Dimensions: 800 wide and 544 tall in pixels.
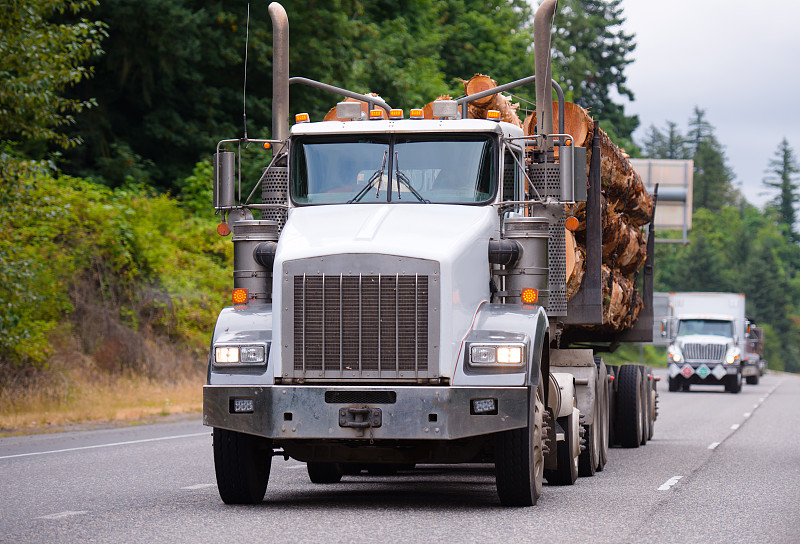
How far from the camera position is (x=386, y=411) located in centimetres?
1028

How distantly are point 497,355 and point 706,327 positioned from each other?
39.0 m

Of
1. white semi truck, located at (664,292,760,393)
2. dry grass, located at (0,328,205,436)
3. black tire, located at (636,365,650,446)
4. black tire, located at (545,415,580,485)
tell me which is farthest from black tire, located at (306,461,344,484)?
white semi truck, located at (664,292,760,393)

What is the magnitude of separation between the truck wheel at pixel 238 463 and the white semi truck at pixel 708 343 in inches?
1407

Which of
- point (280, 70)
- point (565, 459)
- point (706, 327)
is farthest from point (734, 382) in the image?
point (280, 70)

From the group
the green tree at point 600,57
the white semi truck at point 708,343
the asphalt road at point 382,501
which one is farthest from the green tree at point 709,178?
the asphalt road at point 382,501

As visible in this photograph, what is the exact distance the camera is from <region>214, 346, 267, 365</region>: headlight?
34.8 feet

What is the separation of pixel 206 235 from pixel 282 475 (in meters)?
21.0

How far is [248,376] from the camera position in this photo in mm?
10602

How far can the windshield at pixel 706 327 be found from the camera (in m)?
47.9

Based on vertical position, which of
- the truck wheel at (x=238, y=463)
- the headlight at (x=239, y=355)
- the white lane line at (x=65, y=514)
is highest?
the headlight at (x=239, y=355)

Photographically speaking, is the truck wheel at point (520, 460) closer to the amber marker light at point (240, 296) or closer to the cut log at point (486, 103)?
the amber marker light at point (240, 296)

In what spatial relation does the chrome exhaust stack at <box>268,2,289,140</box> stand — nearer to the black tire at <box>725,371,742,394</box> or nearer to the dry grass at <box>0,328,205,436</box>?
the dry grass at <box>0,328,205,436</box>

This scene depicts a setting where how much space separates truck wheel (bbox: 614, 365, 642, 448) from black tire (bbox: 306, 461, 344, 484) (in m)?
7.12

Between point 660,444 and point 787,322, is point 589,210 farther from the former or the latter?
point 787,322
